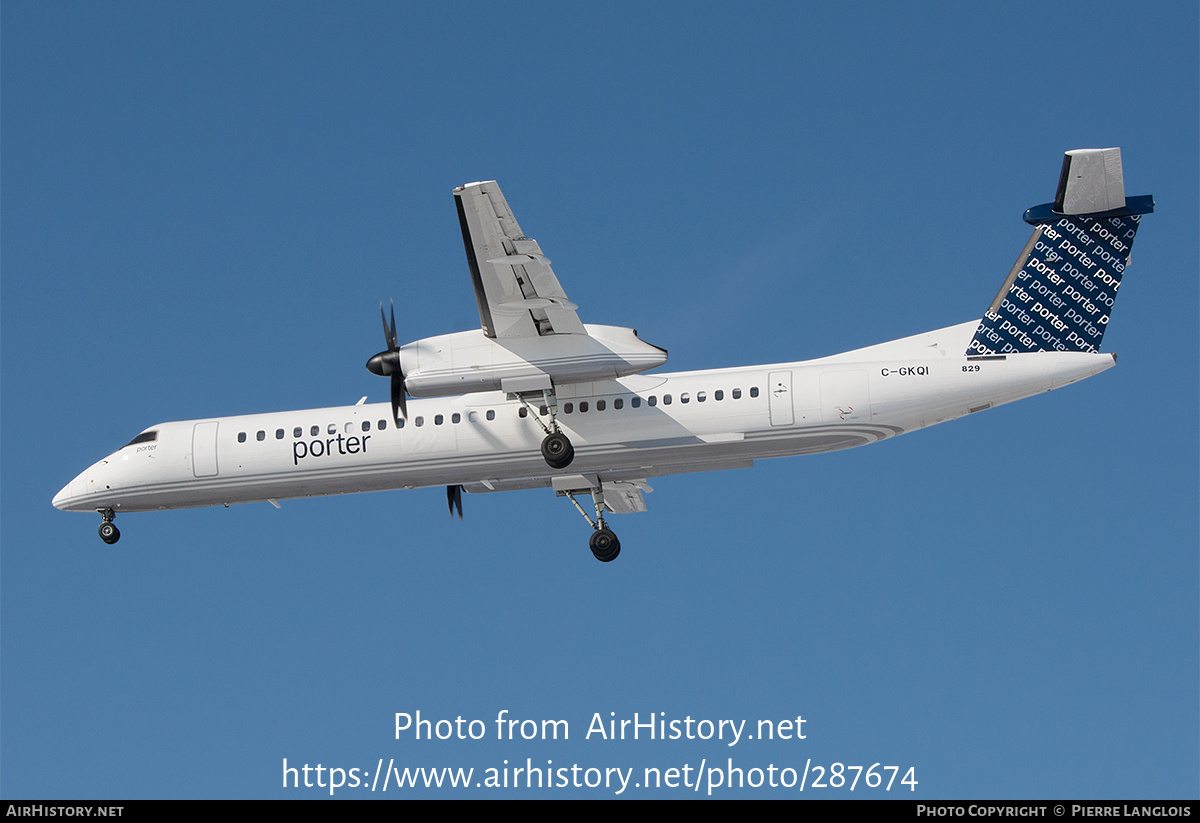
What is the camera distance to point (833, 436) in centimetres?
2289

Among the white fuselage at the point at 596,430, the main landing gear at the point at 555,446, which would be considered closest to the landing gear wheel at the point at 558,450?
the main landing gear at the point at 555,446

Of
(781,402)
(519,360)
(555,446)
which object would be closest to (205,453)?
(519,360)

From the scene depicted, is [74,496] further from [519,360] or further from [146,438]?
[519,360]

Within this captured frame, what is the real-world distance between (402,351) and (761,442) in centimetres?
665

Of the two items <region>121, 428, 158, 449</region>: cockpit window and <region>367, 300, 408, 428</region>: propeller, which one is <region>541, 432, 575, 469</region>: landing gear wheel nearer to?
<region>367, 300, 408, 428</region>: propeller

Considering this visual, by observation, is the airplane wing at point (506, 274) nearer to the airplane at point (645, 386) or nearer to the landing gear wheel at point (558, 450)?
the airplane at point (645, 386)

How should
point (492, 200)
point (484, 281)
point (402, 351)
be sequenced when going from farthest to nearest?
point (402, 351), point (484, 281), point (492, 200)

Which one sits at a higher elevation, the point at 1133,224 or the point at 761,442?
the point at 1133,224

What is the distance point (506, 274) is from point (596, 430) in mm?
3770
